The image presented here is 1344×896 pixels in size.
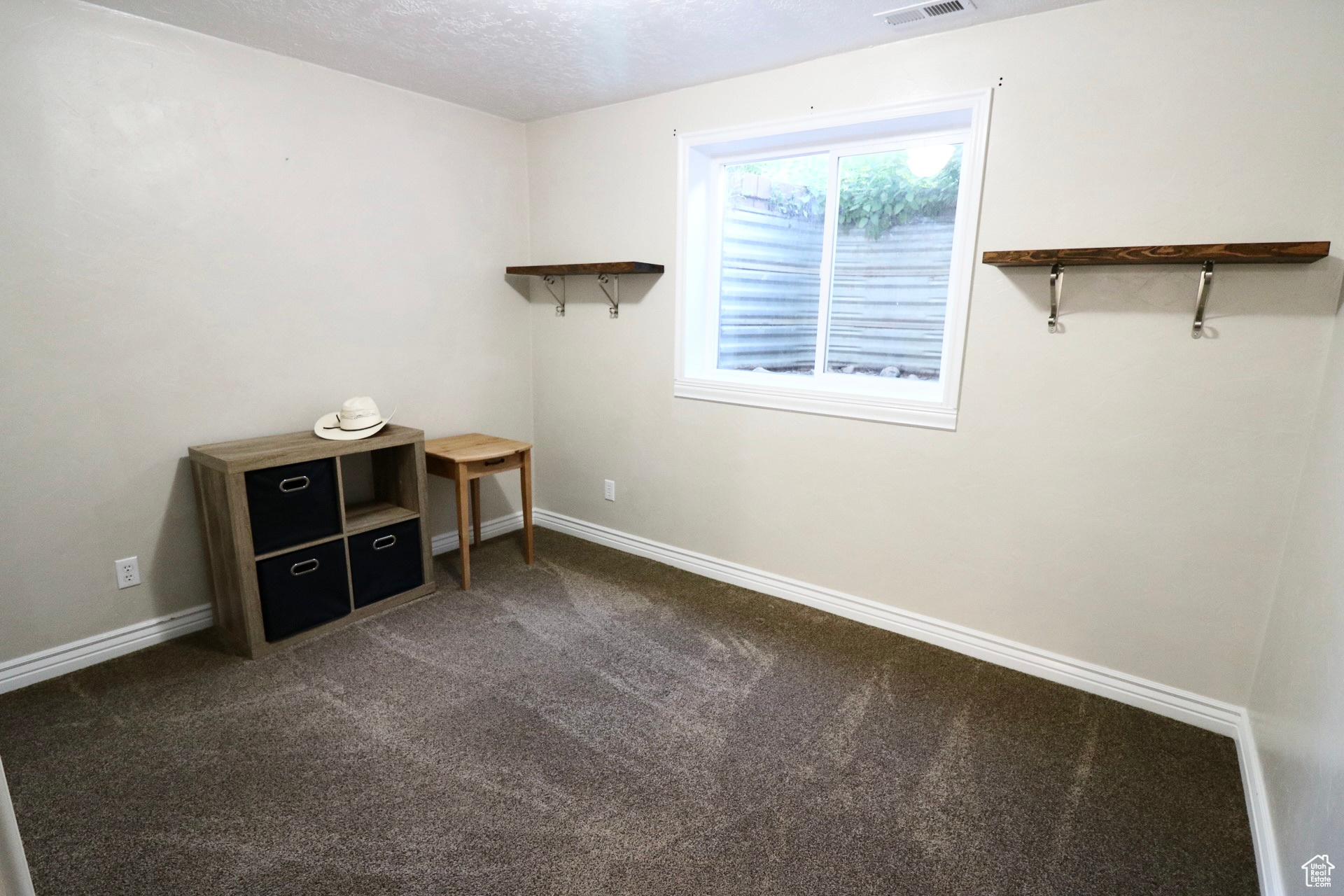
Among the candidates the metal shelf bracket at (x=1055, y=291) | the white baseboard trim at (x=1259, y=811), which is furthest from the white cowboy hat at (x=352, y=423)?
the white baseboard trim at (x=1259, y=811)

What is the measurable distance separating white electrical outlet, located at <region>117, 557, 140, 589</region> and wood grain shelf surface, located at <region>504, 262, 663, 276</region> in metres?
2.08

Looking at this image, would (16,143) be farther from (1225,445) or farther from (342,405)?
(1225,445)

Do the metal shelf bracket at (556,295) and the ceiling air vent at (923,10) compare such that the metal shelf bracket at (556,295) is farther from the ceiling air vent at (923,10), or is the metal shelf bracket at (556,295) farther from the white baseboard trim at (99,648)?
the white baseboard trim at (99,648)

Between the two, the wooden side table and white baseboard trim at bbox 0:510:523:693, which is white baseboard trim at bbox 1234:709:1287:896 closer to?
the wooden side table

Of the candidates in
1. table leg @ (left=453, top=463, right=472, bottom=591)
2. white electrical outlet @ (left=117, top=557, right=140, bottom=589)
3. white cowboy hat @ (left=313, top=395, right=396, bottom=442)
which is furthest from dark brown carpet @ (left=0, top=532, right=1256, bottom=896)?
white cowboy hat @ (left=313, top=395, right=396, bottom=442)

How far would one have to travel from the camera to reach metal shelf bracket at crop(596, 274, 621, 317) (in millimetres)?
3367

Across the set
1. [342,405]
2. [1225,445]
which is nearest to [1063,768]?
[1225,445]

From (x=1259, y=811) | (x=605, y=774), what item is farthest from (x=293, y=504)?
(x=1259, y=811)

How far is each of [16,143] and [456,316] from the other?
166cm

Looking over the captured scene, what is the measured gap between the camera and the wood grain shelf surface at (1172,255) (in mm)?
1758

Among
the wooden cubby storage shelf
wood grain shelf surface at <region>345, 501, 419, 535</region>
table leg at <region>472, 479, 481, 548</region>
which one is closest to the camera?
the wooden cubby storage shelf

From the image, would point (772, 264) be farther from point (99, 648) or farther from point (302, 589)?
point (99, 648)

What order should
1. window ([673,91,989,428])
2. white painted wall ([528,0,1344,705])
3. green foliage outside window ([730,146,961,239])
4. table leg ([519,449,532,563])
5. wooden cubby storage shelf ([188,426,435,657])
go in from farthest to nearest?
table leg ([519,449,532,563])
green foliage outside window ([730,146,961,239])
window ([673,91,989,428])
wooden cubby storage shelf ([188,426,435,657])
white painted wall ([528,0,1344,705])

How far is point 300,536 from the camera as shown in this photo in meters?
2.54
